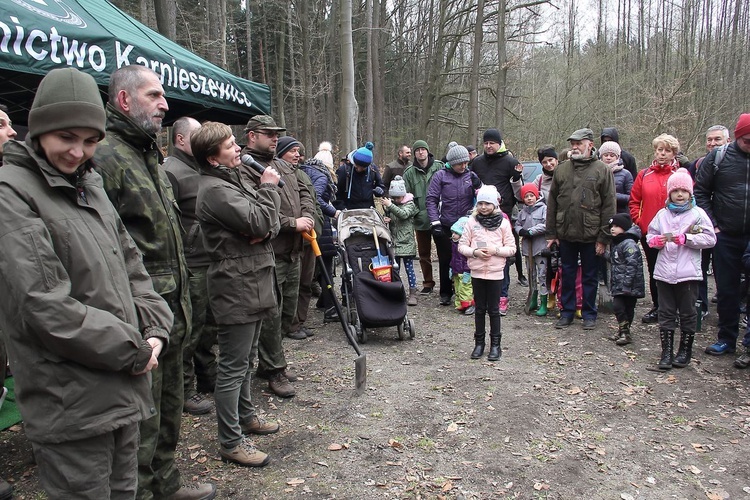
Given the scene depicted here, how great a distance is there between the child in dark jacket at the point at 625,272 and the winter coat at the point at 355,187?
10.5 feet

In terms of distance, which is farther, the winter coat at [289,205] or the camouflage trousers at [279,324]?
the winter coat at [289,205]

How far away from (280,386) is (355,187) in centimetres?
360

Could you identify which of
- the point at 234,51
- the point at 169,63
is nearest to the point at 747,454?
the point at 169,63

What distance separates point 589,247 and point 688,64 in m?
21.2

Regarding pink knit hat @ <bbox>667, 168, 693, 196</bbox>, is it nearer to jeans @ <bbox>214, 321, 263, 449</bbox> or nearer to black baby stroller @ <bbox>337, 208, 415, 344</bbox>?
black baby stroller @ <bbox>337, 208, 415, 344</bbox>

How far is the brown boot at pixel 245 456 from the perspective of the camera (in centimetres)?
350

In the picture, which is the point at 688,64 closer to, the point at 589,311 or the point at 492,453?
the point at 589,311

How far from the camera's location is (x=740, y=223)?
17.2 ft

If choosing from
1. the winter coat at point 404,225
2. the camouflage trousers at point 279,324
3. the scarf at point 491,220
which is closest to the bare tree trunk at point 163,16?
the winter coat at point 404,225

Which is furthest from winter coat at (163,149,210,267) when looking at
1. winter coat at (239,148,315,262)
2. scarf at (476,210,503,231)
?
scarf at (476,210,503,231)

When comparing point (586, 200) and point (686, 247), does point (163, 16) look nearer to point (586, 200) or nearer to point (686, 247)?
point (586, 200)

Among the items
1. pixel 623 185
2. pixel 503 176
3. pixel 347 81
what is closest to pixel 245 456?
pixel 503 176

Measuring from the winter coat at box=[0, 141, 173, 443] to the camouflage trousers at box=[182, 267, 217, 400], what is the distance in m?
2.03

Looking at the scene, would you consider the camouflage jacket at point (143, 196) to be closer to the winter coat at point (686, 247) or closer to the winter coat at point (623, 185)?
the winter coat at point (686, 247)
